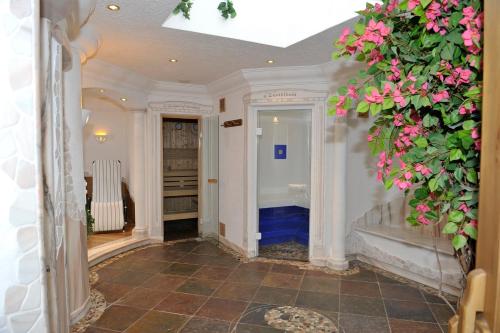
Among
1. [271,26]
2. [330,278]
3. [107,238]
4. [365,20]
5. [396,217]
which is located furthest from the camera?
[107,238]

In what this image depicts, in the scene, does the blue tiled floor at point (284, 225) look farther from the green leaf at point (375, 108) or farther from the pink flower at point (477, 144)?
the pink flower at point (477, 144)

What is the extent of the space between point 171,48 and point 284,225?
137 inches

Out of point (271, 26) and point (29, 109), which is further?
point (271, 26)

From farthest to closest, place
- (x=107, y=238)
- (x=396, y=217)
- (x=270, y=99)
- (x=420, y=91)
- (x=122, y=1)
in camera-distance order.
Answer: (x=107, y=238)
(x=396, y=217)
(x=270, y=99)
(x=122, y=1)
(x=420, y=91)

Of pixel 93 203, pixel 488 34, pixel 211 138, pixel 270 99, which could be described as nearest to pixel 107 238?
pixel 93 203

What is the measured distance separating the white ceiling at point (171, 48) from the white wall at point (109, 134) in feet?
8.66

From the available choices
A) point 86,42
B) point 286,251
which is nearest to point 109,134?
point 86,42

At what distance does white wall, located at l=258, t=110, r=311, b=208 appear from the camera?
4.64 m

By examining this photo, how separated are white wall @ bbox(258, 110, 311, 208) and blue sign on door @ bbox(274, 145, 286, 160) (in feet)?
0.18

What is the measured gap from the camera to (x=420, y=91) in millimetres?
833

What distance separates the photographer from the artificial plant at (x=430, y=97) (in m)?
0.74

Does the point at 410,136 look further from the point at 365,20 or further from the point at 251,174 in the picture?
the point at 251,174

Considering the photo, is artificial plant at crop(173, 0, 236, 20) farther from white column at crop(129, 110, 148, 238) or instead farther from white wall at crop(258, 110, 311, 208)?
white column at crop(129, 110, 148, 238)

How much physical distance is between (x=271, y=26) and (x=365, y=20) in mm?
2447
